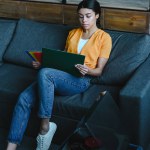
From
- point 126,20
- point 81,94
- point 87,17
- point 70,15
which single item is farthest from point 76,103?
point 70,15

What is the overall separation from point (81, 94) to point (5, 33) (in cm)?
113

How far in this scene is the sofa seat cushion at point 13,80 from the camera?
2.74 m

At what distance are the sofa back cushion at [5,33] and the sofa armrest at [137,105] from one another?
4.44ft

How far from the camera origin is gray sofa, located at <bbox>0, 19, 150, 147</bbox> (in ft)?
7.71

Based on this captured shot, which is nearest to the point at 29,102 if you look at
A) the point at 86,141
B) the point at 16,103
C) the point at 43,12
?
the point at 16,103

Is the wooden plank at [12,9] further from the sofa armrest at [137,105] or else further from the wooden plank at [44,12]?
the sofa armrest at [137,105]

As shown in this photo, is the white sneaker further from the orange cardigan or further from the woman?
the orange cardigan

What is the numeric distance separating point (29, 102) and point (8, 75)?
1.78 feet

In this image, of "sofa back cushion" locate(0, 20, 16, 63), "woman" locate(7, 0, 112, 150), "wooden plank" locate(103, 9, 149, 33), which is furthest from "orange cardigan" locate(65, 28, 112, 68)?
"sofa back cushion" locate(0, 20, 16, 63)

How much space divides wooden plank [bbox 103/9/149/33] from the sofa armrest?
57 centimetres

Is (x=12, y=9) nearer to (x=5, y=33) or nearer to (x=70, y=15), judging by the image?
(x=5, y=33)

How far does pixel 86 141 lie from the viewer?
1.96 metres

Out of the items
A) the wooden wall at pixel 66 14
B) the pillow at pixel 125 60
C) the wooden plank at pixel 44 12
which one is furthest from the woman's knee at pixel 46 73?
the wooden plank at pixel 44 12

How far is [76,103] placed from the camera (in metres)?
2.50
